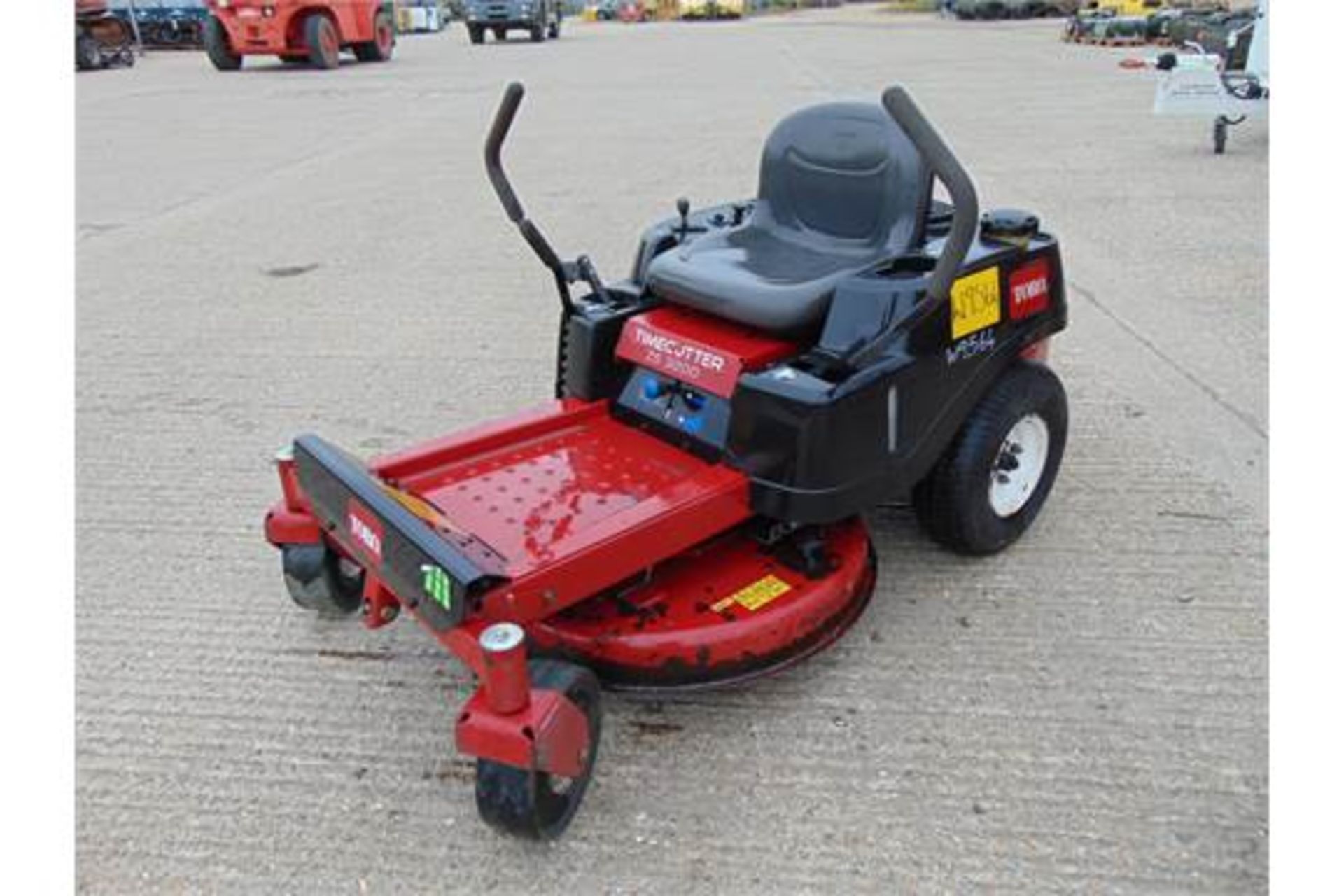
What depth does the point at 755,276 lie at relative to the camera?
2.41m

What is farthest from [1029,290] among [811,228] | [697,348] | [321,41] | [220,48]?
[220,48]

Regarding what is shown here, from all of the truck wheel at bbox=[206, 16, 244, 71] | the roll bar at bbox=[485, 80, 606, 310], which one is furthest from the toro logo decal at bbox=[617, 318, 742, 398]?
the truck wheel at bbox=[206, 16, 244, 71]

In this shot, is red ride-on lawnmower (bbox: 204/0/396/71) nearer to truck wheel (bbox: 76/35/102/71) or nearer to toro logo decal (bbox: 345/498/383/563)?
truck wheel (bbox: 76/35/102/71)

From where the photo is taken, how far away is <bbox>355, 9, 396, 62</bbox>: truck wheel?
58.9 ft

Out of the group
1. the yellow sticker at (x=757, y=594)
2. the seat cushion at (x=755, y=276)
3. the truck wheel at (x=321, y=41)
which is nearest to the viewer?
the yellow sticker at (x=757, y=594)

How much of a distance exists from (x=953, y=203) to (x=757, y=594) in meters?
0.93

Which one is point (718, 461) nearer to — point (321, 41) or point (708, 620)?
point (708, 620)

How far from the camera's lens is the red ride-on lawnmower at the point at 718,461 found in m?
1.81

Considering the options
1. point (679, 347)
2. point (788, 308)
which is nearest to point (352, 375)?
point (679, 347)

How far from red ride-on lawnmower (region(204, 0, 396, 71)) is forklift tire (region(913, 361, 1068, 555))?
52.2 ft

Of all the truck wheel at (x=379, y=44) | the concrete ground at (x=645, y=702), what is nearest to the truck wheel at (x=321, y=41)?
the truck wheel at (x=379, y=44)

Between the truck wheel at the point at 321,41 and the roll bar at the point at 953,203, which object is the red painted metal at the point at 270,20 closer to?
the truck wheel at the point at 321,41

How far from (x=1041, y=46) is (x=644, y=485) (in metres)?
19.7

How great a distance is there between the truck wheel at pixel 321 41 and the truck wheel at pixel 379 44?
119cm
